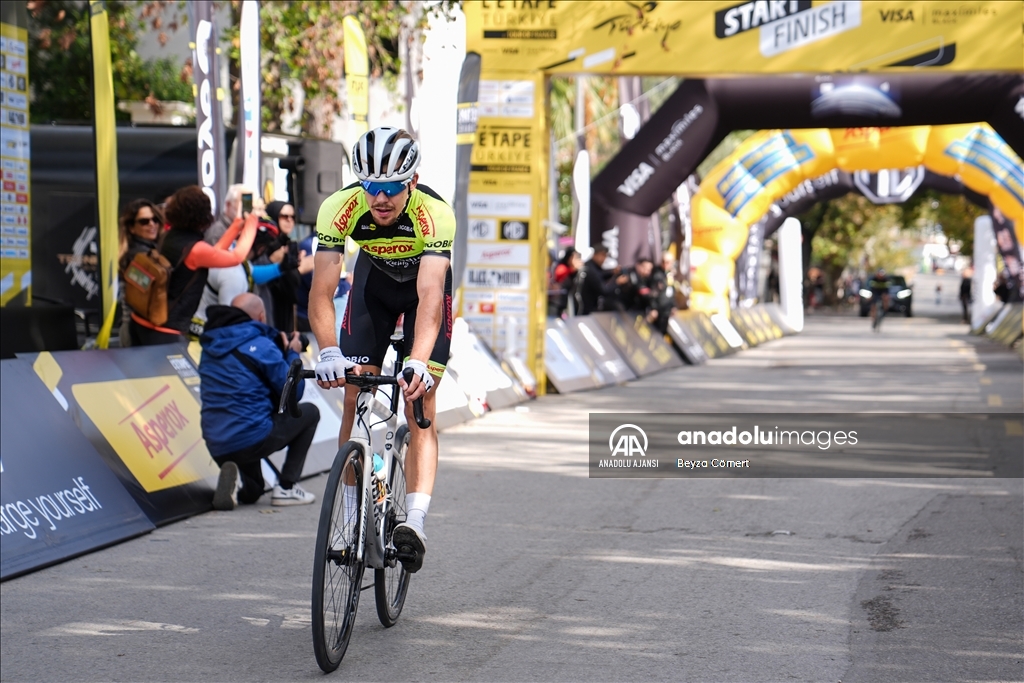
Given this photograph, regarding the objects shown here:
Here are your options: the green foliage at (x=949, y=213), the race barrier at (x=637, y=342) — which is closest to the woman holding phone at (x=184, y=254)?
the race barrier at (x=637, y=342)

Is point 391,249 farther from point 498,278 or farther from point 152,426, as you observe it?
point 498,278

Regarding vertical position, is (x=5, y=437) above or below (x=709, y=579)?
above

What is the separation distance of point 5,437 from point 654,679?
162 inches

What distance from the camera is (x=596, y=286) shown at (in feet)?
67.1

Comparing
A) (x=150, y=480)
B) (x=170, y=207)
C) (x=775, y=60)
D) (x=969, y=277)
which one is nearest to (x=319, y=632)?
(x=150, y=480)

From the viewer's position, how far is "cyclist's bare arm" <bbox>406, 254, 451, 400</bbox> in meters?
5.36

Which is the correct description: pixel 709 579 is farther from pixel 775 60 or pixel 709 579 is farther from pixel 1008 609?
pixel 775 60

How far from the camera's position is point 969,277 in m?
50.5

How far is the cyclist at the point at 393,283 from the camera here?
5.32 metres

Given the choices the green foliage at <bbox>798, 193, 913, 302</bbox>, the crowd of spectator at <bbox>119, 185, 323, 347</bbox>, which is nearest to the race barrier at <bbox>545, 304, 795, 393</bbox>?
the crowd of spectator at <bbox>119, 185, 323, 347</bbox>

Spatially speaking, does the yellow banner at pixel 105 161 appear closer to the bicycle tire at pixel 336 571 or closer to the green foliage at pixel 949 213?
the bicycle tire at pixel 336 571

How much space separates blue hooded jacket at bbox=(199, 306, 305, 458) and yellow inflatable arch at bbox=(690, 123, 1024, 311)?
2088cm

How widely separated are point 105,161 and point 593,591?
5.15 metres

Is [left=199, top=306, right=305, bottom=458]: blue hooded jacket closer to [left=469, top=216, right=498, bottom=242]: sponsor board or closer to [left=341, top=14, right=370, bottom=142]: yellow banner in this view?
[left=341, top=14, right=370, bottom=142]: yellow banner
